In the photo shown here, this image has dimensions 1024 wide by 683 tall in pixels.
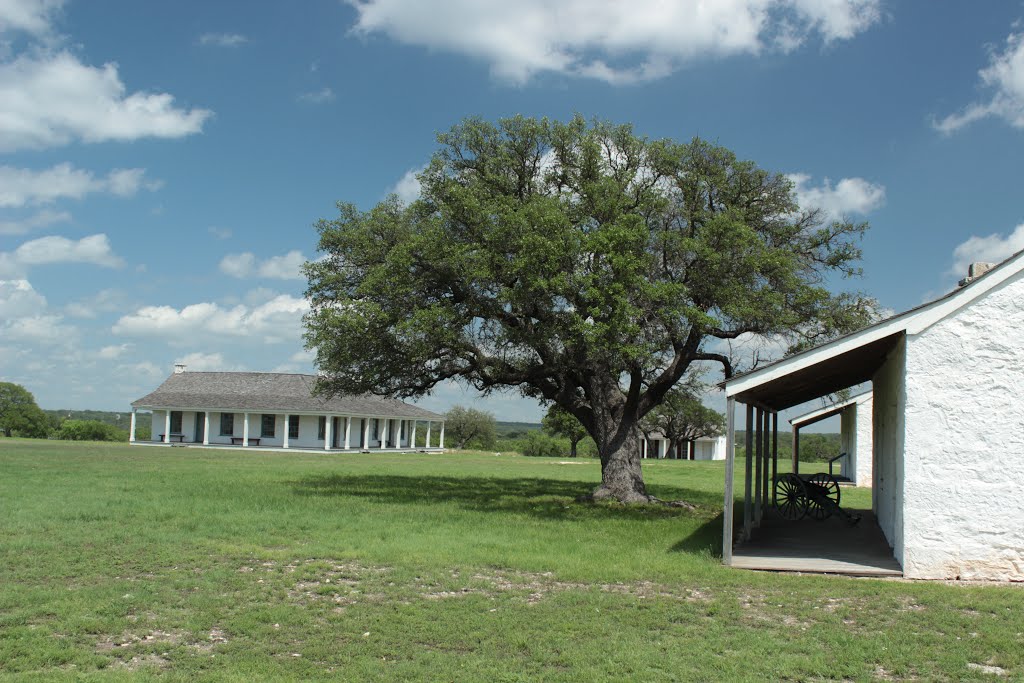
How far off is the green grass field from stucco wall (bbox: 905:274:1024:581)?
603 millimetres

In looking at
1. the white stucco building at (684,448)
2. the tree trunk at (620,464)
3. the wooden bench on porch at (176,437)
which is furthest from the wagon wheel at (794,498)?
the white stucco building at (684,448)

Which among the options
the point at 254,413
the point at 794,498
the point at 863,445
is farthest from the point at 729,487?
the point at 254,413

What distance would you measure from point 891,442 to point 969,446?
3161mm

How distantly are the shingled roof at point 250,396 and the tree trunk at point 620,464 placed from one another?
31934mm

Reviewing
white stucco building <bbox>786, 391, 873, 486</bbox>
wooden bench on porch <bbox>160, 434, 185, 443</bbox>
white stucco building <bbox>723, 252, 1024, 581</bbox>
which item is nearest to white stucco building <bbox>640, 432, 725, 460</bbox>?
wooden bench on porch <bbox>160, 434, 185, 443</bbox>

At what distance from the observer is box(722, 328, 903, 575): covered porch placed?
10297mm

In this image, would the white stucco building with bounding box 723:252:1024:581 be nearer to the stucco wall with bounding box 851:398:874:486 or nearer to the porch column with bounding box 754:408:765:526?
the porch column with bounding box 754:408:765:526

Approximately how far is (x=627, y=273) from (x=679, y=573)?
20.4 feet

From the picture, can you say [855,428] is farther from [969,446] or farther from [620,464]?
[969,446]

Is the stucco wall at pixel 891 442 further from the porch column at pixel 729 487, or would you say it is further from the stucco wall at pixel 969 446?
the porch column at pixel 729 487

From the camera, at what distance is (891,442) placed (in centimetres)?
1268

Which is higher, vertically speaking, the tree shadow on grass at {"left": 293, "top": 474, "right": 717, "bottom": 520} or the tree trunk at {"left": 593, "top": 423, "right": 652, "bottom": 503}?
the tree trunk at {"left": 593, "top": 423, "right": 652, "bottom": 503}

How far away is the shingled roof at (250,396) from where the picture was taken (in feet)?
165

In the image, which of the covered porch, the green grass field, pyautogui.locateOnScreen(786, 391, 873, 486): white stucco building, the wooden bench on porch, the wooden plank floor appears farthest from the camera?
the wooden bench on porch
